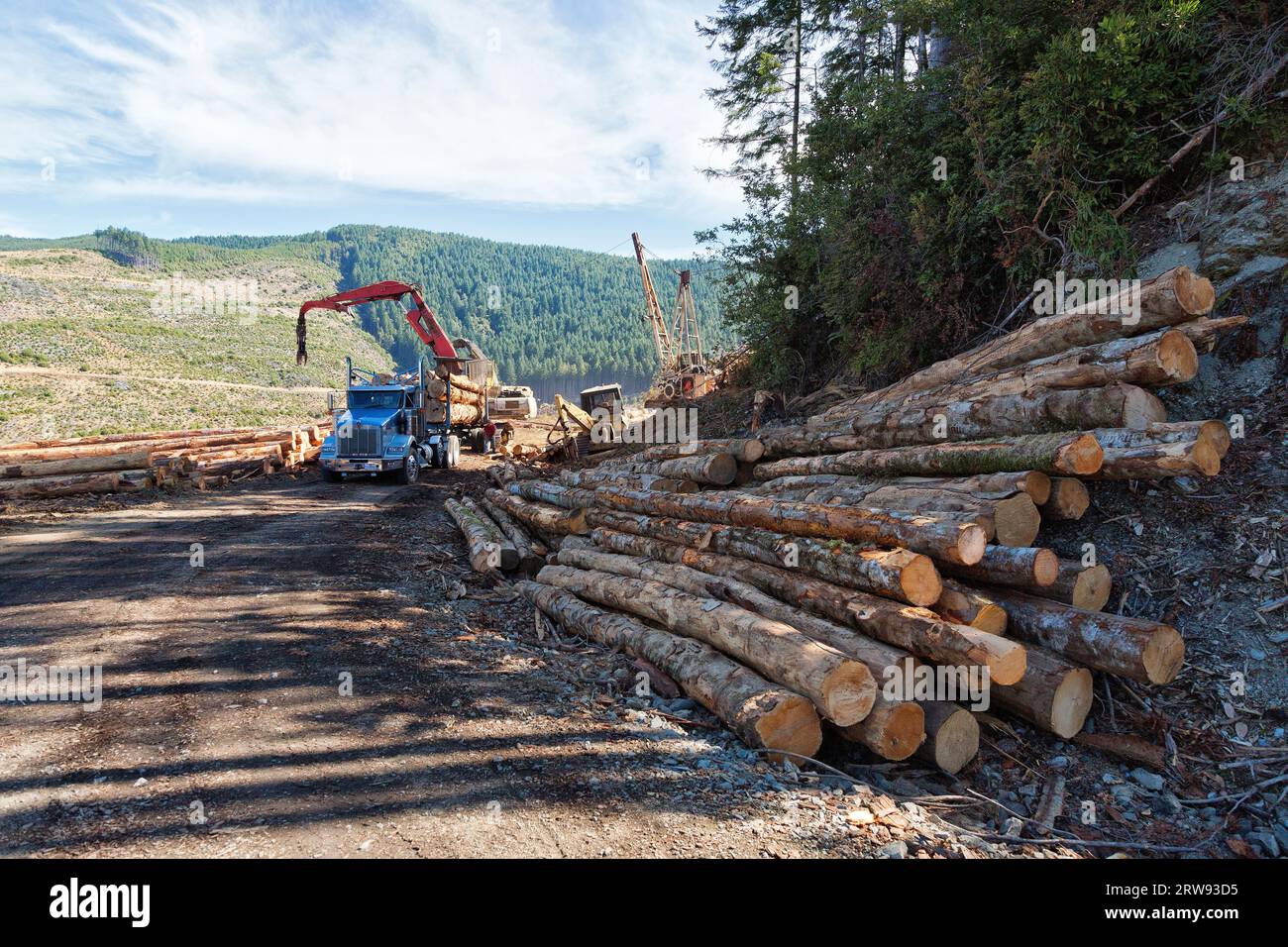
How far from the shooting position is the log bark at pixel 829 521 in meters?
5.11

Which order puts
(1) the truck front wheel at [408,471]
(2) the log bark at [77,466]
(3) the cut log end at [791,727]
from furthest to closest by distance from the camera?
(1) the truck front wheel at [408,471], (2) the log bark at [77,466], (3) the cut log end at [791,727]

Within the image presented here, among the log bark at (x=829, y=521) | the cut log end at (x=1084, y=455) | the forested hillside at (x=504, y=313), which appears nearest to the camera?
the log bark at (x=829, y=521)

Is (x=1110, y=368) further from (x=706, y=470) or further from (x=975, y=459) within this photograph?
(x=706, y=470)

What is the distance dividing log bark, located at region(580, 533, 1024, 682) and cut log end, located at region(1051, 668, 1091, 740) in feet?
1.26

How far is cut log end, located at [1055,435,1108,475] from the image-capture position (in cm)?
527

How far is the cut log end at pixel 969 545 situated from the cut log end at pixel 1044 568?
384 millimetres

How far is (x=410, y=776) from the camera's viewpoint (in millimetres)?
3869

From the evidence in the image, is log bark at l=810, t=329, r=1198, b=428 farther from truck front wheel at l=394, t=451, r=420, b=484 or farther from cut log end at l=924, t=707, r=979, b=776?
truck front wheel at l=394, t=451, r=420, b=484

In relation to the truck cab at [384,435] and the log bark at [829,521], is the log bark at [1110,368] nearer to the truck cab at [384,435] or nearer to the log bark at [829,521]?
the log bark at [829,521]

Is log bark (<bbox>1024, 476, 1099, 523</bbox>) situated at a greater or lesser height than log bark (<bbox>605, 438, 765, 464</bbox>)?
lesser

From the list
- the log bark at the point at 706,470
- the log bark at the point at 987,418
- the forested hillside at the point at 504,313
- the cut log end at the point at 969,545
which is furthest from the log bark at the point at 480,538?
the forested hillside at the point at 504,313

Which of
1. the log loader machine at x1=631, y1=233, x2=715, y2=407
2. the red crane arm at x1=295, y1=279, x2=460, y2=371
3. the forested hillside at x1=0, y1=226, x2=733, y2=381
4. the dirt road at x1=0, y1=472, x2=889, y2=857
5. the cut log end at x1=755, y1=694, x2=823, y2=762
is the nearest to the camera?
the dirt road at x1=0, y1=472, x2=889, y2=857

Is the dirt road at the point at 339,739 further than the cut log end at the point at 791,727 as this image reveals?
No

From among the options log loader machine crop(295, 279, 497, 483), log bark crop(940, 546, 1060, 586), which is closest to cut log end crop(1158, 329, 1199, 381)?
log bark crop(940, 546, 1060, 586)
